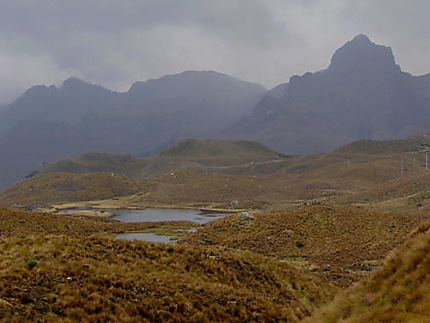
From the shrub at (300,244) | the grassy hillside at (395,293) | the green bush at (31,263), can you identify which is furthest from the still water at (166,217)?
the grassy hillside at (395,293)

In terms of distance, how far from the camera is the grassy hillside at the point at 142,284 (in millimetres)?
16688

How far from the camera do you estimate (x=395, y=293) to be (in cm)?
1509

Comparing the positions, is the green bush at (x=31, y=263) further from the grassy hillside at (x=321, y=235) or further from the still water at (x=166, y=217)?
the still water at (x=166, y=217)

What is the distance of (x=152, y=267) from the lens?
22938mm

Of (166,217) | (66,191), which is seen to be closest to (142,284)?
(166,217)

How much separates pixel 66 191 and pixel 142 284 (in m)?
172

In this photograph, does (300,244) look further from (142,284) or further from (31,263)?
(31,263)

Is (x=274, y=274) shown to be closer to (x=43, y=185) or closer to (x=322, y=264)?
(x=322, y=264)

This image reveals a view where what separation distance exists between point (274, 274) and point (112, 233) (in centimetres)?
3286

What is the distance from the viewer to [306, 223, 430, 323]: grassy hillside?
44.9 ft

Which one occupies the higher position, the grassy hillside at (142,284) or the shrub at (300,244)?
the grassy hillside at (142,284)

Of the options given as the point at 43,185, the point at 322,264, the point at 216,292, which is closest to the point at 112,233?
the point at 322,264

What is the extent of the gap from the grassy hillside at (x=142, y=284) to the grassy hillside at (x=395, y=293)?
4.49m

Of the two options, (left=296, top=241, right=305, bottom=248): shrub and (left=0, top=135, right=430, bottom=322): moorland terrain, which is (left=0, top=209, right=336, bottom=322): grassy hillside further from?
(left=296, top=241, right=305, bottom=248): shrub
